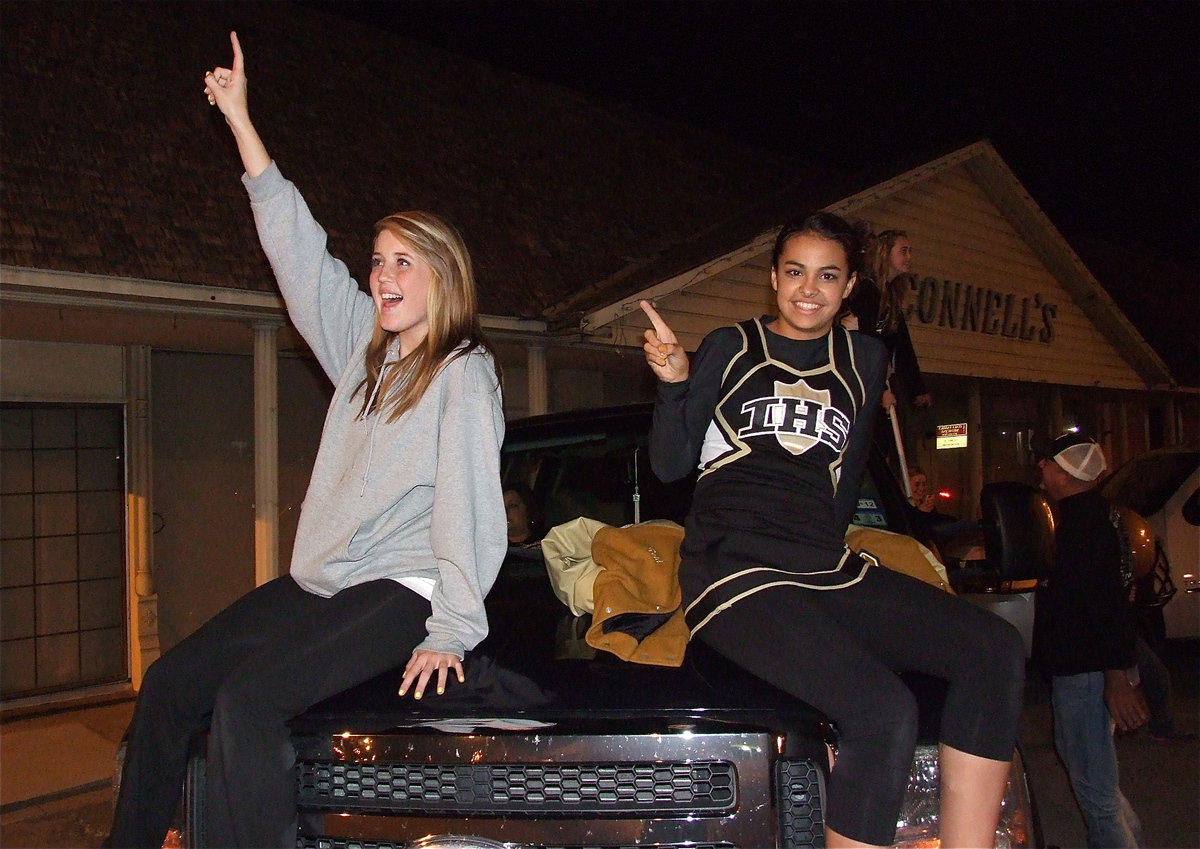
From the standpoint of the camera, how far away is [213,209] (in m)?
6.72

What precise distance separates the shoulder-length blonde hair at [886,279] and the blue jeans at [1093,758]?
156 cm

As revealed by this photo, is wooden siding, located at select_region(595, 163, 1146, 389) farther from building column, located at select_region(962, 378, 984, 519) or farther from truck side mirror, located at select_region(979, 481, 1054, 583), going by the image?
truck side mirror, located at select_region(979, 481, 1054, 583)

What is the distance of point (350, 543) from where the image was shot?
2.47 metres

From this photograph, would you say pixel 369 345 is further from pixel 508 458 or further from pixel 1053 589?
pixel 1053 589

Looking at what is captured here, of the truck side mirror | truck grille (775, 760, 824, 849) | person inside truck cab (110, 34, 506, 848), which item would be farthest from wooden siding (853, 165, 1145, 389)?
truck grille (775, 760, 824, 849)

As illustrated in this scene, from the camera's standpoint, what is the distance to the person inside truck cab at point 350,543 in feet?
7.11

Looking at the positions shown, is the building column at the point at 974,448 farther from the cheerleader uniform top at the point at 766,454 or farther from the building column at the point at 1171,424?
the cheerleader uniform top at the point at 766,454

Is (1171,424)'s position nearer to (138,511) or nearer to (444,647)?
(138,511)

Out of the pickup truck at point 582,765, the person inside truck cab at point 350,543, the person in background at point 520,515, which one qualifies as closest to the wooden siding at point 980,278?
the person in background at point 520,515

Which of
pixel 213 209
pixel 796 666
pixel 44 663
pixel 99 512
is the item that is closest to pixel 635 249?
pixel 213 209

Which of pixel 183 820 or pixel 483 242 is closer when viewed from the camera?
pixel 183 820

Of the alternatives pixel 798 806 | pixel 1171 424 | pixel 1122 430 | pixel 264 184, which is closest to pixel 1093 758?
pixel 798 806

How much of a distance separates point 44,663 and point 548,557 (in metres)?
6.32

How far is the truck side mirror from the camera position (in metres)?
2.98
